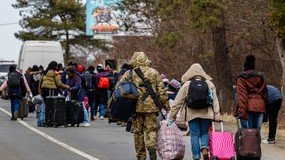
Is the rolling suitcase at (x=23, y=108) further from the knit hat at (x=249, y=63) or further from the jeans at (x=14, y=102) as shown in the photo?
the knit hat at (x=249, y=63)

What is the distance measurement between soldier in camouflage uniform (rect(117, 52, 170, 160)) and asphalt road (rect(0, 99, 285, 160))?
149 centimetres

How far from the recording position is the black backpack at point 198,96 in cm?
1385

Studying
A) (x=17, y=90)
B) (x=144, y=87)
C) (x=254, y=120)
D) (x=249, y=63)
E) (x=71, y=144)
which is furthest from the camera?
(x=17, y=90)

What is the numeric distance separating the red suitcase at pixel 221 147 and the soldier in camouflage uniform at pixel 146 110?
36.0 inches

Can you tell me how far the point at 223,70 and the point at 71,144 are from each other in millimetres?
17249

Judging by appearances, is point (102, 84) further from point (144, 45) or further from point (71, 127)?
point (144, 45)

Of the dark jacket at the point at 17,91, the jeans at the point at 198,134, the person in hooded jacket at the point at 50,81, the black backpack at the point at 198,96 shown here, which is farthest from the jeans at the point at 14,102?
the black backpack at the point at 198,96

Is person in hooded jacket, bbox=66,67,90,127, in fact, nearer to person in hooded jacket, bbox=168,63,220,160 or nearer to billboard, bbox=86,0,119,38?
person in hooded jacket, bbox=168,63,220,160

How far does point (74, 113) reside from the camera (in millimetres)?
23828

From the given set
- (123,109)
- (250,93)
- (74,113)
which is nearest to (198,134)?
(123,109)

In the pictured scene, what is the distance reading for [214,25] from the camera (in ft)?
98.5

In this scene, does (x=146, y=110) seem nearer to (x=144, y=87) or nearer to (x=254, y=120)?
(x=144, y=87)

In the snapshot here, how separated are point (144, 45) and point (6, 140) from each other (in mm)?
27757

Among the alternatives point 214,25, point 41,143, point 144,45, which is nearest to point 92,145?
point 41,143
